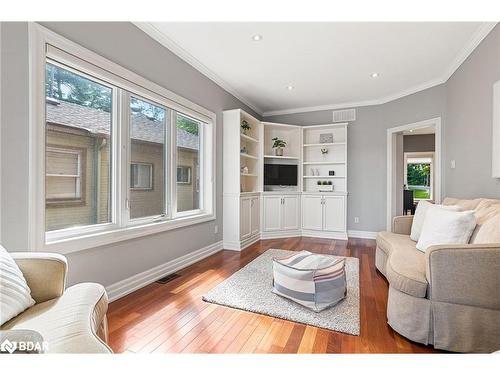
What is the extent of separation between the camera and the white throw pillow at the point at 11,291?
104 cm

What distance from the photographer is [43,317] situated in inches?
41.3

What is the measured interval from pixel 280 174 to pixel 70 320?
14.1 feet

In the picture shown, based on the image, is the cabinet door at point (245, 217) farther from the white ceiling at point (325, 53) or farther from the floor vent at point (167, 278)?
the white ceiling at point (325, 53)

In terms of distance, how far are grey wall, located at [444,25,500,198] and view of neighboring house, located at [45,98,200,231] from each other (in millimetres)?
3411

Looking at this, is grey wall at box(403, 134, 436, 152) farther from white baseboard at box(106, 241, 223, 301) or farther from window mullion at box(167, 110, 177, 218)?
window mullion at box(167, 110, 177, 218)

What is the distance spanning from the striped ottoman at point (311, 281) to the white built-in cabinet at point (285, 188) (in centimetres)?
182

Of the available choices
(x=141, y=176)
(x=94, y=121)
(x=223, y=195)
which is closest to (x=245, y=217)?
(x=223, y=195)

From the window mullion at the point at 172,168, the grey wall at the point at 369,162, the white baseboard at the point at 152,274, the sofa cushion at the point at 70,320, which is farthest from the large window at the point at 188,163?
the grey wall at the point at 369,162

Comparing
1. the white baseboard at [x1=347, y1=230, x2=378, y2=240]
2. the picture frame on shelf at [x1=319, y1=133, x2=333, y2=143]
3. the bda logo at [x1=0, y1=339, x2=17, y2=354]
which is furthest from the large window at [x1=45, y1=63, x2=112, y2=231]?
the white baseboard at [x1=347, y1=230, x2=378, y2=240]

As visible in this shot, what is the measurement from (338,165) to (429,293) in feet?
12.1

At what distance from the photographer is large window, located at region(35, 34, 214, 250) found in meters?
1.85
